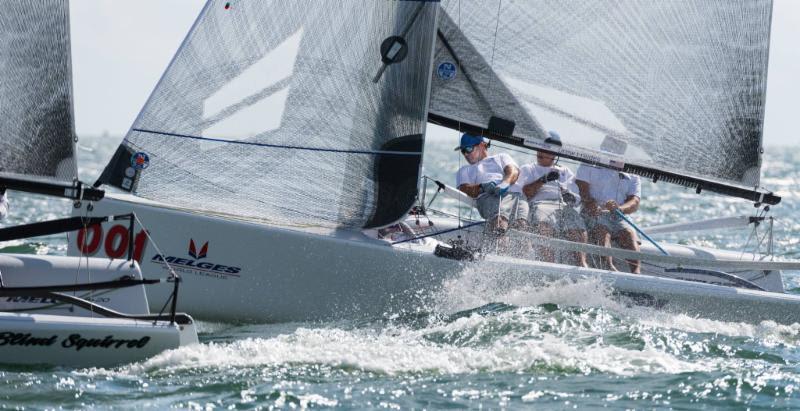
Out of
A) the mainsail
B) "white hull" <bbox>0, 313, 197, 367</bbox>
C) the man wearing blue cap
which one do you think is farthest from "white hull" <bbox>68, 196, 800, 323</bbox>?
"white hull" <bbox>0, 313, 197, 367</bbox>

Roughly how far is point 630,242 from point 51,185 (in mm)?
3827

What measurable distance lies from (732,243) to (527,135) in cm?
745

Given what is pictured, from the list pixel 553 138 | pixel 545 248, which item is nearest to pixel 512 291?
pixel 545 248

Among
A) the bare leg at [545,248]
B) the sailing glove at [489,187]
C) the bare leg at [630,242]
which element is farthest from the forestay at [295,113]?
the bare leg at [630,242]

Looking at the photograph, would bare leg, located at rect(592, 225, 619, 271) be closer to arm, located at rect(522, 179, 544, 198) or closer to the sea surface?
arm, located at rect(522, 179, 544, 198)

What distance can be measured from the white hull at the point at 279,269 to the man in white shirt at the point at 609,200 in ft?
2.32

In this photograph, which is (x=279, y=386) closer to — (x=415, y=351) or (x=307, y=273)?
(x=415, y=351)

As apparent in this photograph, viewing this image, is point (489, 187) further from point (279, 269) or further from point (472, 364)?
point (472, 364)

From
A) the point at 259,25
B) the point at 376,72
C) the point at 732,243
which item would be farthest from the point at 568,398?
the point at 732,243

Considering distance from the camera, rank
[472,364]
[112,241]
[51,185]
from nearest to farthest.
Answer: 1. [472,364]
2. [51,185]
3. [112,241]

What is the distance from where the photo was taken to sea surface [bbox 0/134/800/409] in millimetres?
5238

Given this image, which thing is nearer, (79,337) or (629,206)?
(79,337)

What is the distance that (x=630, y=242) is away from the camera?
796 cm

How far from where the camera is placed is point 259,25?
7.30 meters
